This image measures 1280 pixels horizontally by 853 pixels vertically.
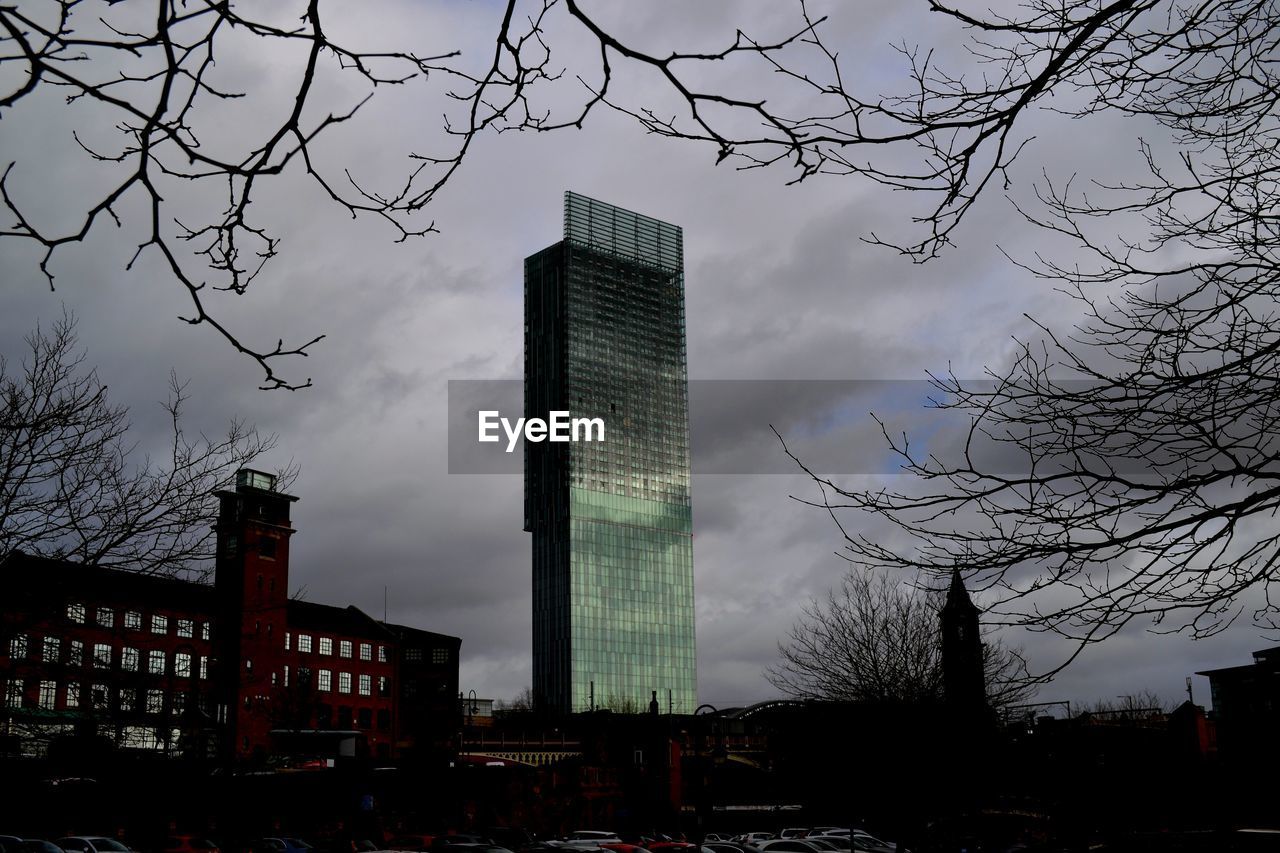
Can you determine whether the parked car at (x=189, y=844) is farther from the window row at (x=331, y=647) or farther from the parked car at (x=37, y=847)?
the window row at (x=331, y=647)

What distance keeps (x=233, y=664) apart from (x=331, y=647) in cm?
1623

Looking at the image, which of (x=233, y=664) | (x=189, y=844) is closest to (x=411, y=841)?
(x=189, y=844)

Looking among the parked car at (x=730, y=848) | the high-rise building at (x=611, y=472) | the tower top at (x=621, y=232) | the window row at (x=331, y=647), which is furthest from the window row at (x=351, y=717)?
the tower top at (x=621, y=232)

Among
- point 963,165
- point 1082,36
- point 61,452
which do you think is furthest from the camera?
point 61,452

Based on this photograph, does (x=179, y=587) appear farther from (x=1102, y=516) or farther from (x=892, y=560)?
(x=1102, y=516)

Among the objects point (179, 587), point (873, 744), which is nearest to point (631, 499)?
point (873, 744)

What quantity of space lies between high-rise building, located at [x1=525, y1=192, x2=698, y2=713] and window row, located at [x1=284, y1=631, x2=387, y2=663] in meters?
75.9

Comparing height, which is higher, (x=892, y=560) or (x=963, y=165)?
(x=963, y=165)

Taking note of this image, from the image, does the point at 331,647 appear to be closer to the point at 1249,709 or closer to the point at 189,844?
the point at 189,844

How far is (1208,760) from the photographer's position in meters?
41.1

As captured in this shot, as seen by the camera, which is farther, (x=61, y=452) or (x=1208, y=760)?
(x=1208, y=760)

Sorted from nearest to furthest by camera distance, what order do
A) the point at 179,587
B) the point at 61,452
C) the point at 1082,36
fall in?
the point at 1082,36
the point at 61,452
the point at 179,587

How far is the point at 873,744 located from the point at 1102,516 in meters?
21.9

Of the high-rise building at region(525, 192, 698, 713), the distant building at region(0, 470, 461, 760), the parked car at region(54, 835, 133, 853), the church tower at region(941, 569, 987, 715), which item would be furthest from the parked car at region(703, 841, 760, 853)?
the high-rise building at region(525, 192, 698, 713)
